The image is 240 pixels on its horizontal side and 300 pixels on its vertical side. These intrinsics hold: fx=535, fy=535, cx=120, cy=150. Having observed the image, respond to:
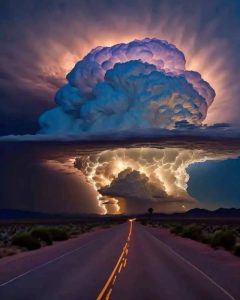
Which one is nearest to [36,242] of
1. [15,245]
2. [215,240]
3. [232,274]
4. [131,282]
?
[15,245]

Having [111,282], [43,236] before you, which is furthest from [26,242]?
[111,282]

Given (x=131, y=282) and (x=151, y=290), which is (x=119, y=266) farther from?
(x=151, y=290)

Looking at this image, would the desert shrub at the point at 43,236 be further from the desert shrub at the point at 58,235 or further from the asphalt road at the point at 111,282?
the asphalt road at the point at 111,282

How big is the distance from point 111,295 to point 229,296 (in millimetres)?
3363

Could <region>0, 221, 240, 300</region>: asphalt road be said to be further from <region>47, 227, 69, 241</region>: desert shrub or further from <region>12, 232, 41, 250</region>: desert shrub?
<region>47, 227, 69, 241</region>: desert shrub


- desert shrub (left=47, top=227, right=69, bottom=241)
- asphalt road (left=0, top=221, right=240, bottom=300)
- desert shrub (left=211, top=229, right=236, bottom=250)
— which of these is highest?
desert shrub (left=47, top=227, right=69, bottom=241)

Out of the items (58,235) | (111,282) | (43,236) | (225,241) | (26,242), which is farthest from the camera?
(58,235)

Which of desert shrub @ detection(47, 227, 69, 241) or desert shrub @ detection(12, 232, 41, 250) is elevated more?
desert shrub @ detection(47, 227, 69, 241)

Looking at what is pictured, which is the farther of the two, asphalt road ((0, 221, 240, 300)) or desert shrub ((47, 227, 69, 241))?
desert shrub ((47, 227, 69, 241))

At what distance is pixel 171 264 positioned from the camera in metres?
25.4

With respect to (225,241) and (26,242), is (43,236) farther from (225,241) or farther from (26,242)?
(225,241)

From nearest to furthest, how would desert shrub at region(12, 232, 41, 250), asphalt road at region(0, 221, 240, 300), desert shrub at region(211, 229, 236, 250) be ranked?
1. asphalt road at region(0, 221, 240, 300)
2. desert shrub at region(12, 232, 41, 250)
3. desert shrub at region(211, 229, 236, 250)

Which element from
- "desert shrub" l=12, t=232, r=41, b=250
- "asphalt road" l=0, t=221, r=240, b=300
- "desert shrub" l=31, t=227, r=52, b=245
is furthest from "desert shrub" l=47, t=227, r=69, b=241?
"asphalt road" l=0, t=221, r=240, b=300

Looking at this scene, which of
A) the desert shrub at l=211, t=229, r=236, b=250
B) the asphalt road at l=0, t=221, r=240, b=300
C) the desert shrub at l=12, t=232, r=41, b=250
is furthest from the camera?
the desert shrub at l=211, t=229, r=236, b=250
